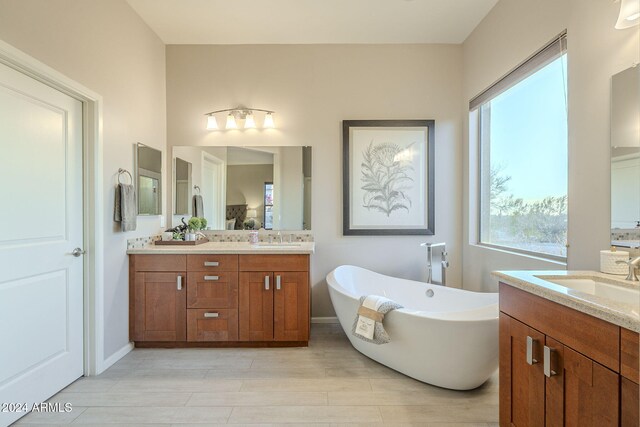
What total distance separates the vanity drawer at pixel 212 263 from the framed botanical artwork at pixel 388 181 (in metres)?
1.21

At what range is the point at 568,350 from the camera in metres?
1.15

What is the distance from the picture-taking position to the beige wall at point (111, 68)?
5.90ft

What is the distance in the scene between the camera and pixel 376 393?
203 cm

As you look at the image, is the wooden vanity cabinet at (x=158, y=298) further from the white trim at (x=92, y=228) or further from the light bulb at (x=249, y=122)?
the light bulb at (x=249, y=122)

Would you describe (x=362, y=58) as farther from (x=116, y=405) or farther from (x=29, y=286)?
(x=116, y=405)

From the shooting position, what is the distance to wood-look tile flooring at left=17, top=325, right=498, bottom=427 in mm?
→ 1795

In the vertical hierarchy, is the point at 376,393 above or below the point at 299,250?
below

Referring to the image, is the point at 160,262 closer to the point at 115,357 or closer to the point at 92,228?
the point at 92,228

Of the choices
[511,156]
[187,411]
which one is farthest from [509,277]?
[187,411]

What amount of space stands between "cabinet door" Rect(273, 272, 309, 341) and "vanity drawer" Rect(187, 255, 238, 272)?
381 mm

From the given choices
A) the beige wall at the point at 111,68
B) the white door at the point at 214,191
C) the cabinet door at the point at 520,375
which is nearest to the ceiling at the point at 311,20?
the beige wall at the point at 111,68

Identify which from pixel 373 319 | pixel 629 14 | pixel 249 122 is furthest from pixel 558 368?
pixel 249 122

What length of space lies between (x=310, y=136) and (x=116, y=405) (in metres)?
2.70

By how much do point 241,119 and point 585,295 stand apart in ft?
10.2
